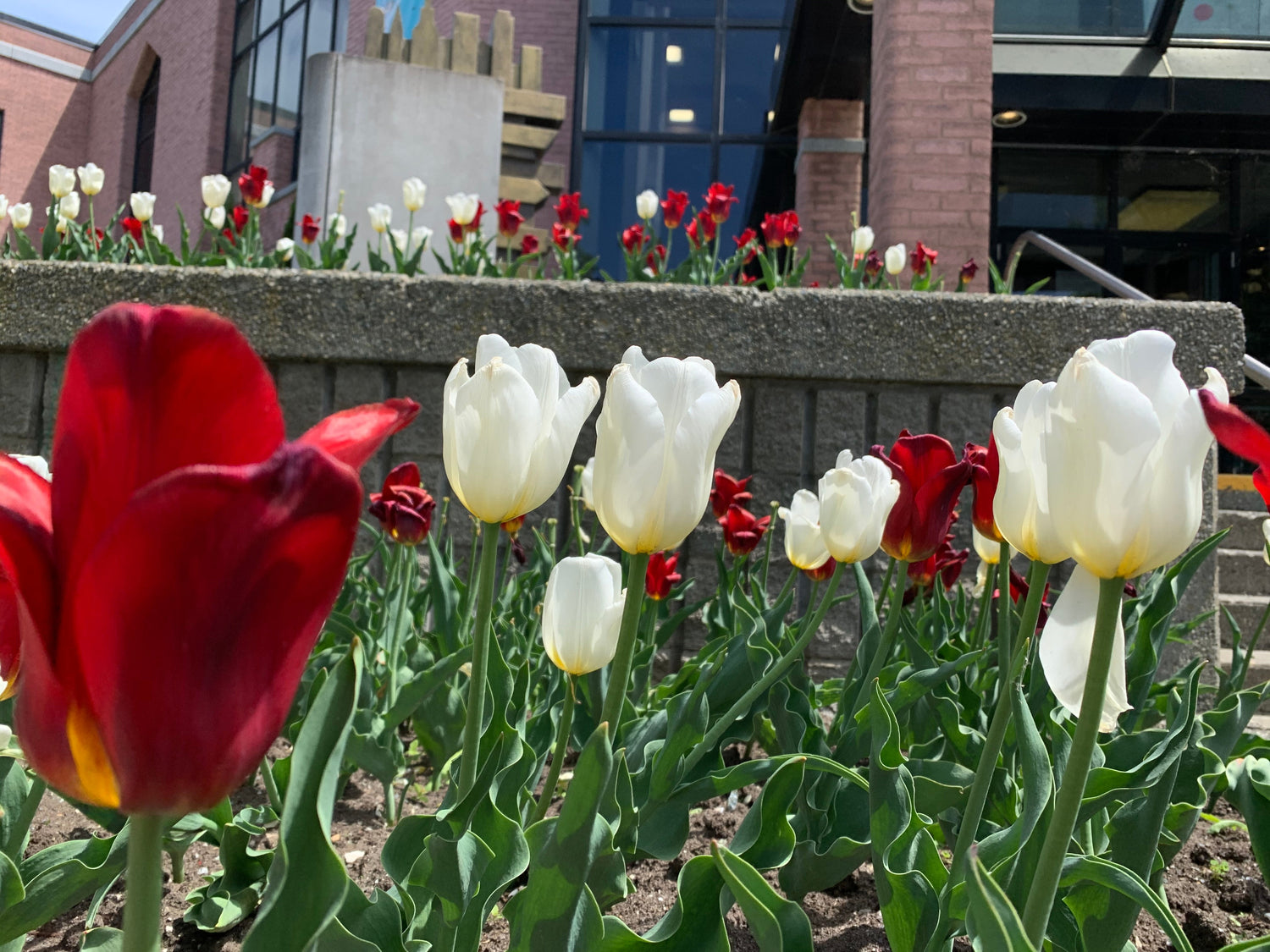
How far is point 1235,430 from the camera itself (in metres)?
0.46

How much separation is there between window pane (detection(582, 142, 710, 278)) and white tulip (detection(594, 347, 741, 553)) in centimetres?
895

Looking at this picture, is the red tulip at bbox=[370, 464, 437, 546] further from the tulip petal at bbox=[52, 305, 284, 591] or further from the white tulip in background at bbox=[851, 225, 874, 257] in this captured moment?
the white tulip in background at bbox=[851, 225, 874, 257]

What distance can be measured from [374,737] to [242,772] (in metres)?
1.10

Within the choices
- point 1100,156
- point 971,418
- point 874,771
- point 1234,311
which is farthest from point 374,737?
point 1100,156

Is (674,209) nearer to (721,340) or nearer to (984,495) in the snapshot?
(721,340)

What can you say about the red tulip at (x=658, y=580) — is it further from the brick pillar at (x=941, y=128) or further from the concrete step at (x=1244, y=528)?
the brick pillar at (x=941, y=128)

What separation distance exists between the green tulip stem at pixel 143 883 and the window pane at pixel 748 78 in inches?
386

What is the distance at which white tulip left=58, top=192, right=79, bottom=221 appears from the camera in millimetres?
3967

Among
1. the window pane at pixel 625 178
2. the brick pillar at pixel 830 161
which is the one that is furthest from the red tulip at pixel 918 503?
the window pane at pixel 625 178

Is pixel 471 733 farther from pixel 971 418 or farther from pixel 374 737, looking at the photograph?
pixel 971 418

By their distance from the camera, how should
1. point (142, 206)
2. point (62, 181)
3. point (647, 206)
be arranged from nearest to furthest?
point (142, 206), point (62, 181), point (647, 206)

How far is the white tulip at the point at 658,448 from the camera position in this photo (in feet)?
2.20

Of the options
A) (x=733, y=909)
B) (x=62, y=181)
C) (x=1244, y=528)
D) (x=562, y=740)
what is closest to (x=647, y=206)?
(x=62, y=181)

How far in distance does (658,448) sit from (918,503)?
1.57 feet
